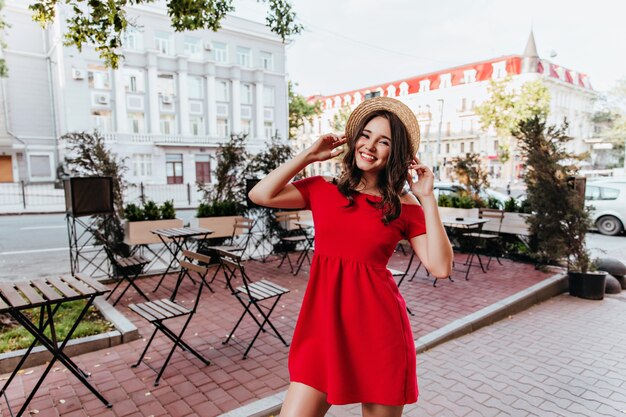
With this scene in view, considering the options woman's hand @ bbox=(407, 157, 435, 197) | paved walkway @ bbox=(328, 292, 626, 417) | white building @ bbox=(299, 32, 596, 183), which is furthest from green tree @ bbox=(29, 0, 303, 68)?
white building @ bbox=(299, 32, 596, 183)

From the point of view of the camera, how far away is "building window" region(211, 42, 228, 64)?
31917 millimetres

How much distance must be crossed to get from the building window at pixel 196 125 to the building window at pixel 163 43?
16.1 feet

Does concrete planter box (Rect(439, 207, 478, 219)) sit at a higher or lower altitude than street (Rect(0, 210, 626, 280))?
higher

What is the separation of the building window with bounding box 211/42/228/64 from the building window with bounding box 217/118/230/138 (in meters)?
4.57

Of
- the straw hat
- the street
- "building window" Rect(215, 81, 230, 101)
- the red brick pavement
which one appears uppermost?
"building window" Rect(215, 81, 230, 101)

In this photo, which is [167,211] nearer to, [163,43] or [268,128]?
[163,43]

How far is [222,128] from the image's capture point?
3309cm

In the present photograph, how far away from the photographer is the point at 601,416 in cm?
324

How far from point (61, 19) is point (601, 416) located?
3237 centimetres

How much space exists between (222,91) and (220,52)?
3006 millimetres

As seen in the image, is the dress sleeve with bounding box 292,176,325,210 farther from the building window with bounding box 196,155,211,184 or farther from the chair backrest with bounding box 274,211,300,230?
the building window with bounding box 196,155,211,184

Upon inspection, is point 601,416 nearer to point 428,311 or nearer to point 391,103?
point 428,311

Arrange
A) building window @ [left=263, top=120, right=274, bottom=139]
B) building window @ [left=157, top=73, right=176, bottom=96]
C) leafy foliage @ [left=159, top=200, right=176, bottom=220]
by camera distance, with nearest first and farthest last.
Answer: leafy foliage @ [left=159, top=200, right=176, bottom=220], building window @ [left=157, top=73, right=176, bottom=96], building window @ [left=263, top=120, right=274, bottom=139]

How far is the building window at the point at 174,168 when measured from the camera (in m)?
31.1
